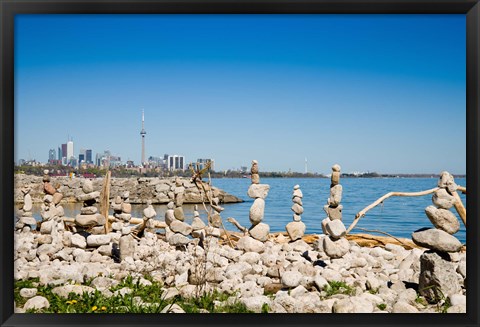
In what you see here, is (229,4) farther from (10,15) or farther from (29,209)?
(29,209)

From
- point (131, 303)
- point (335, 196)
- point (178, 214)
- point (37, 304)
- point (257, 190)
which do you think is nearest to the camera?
point (131, 303)

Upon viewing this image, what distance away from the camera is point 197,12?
3.41 metres

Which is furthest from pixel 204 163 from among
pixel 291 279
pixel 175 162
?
pixel 291 279

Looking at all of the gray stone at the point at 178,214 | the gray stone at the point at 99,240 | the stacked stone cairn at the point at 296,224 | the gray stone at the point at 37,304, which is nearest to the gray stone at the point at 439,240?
the stacked stone cairn at the point at 296,224

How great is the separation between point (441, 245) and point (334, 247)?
141cm

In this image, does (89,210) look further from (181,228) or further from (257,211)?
(257,211)

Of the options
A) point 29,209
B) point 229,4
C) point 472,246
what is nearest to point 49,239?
point 29,209

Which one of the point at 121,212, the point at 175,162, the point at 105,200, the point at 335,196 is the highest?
the point at 175,162

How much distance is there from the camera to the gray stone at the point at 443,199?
394cm

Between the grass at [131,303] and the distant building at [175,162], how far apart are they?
201 centimetres

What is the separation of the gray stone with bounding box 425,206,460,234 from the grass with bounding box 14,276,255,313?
162cm

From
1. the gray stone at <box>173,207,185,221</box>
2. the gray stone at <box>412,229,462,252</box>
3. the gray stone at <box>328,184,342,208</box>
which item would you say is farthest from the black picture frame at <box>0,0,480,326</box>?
the gray stone at <box>173,207,185,221</box>

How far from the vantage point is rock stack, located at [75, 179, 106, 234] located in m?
6.47

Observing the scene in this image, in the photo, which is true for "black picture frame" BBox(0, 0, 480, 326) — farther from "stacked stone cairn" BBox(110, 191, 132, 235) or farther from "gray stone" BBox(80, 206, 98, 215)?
"gray stone" BBox(80, 206, 98, 215)
